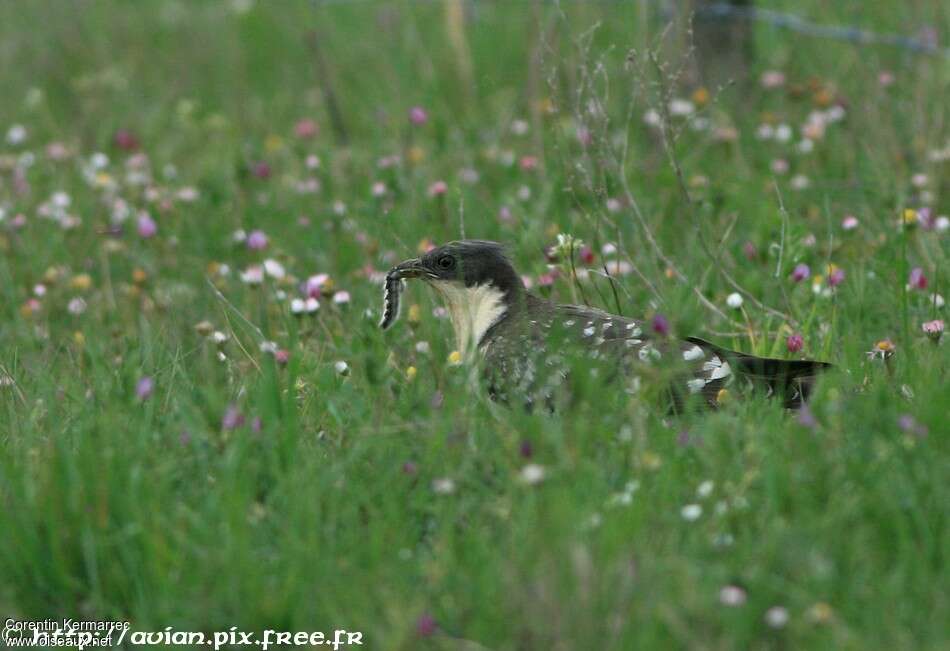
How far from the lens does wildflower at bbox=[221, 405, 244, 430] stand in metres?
3.67

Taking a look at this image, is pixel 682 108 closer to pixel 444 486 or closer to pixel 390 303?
pixel 390 303

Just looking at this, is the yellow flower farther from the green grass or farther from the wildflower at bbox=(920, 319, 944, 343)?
the wildflower at bbox=(920, 319, 944, 343)

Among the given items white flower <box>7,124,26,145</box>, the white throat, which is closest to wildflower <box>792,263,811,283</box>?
the white throat

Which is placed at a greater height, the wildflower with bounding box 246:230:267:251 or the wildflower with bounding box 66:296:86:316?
the wildflower with bounding box 246:230:267:251

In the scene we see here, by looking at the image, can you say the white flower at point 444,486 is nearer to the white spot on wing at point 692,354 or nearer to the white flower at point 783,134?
the white spot on wing at point 692,354

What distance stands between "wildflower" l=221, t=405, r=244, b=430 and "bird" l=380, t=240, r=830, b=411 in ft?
2.22

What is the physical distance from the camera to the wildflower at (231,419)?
12.0ft

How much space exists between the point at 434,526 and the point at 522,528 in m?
0.32

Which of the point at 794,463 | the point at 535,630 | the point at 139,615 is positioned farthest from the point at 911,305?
the point at 139,615

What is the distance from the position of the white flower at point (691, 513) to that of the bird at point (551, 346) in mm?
384

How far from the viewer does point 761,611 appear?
3096 mm

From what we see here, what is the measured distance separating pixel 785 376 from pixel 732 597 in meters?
1.26

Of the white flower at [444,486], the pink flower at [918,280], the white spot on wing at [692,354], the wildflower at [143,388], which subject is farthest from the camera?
the pink flower at [918,280]

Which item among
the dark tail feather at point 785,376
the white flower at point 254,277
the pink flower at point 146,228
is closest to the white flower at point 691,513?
the dark tail feather at point 785,376
